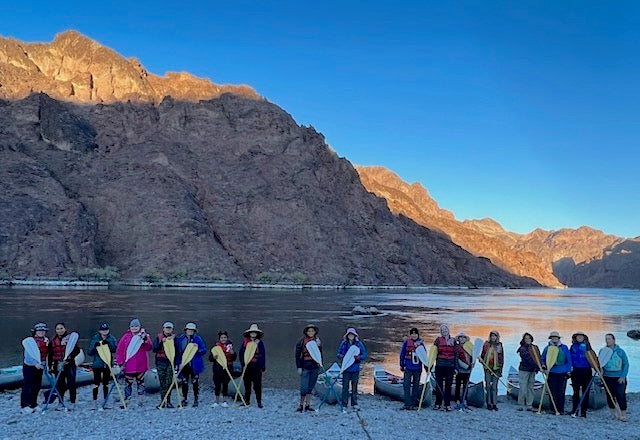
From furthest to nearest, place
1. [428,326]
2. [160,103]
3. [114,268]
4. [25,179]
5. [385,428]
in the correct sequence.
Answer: [160,103] < [25,179] < [114,268] < [428,326] < [385,428]

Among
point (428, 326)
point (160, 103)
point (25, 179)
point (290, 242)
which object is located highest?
point (160, 103)

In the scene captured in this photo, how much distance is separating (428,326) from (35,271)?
8718 centimetres

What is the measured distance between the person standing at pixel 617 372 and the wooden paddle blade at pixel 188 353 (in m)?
10.9

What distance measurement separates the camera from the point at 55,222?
123 metres

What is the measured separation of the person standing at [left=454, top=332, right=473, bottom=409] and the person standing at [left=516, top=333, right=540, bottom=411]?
1525 millimetres

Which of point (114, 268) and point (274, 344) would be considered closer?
point (274, 344)

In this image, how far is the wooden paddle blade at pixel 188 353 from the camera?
1583cm

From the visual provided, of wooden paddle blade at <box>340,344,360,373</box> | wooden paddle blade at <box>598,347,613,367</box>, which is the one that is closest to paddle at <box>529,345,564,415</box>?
wooden paddle blade at <box>598,347,613,367</box>

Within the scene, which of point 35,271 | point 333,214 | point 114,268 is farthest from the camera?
point 333,214

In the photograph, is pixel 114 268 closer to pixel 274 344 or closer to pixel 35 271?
pixel 35 271

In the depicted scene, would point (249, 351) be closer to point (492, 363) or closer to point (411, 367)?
point (411, 367)

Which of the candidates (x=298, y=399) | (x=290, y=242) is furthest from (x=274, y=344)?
(x=290, y=242)

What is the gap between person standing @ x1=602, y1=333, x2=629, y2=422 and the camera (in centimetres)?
1605

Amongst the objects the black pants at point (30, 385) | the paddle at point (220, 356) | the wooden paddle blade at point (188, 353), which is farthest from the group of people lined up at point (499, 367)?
Result: the black pants at point (30, 385)
